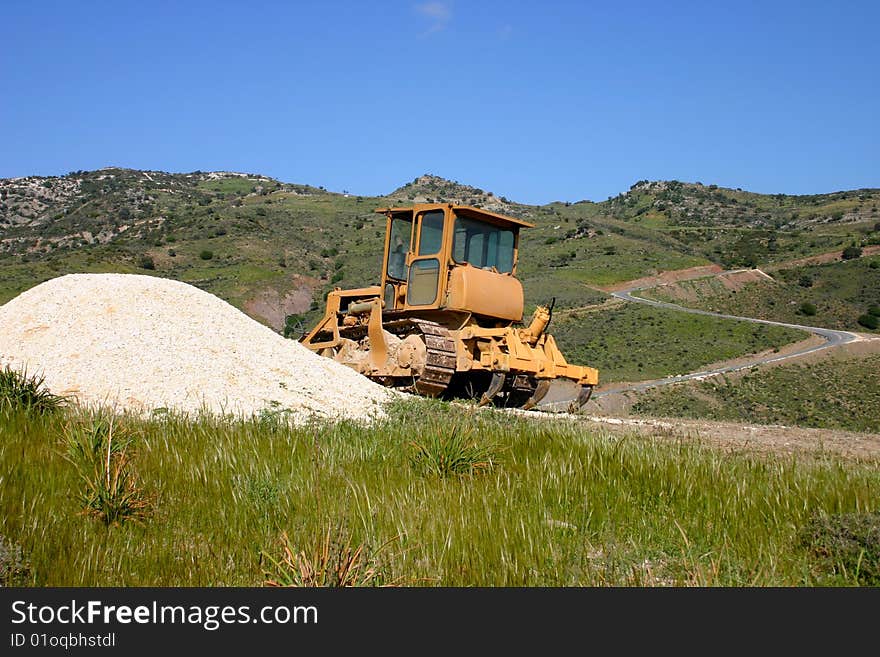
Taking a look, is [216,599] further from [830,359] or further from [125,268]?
[125,268]

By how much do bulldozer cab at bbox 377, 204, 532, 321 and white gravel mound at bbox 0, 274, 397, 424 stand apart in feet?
8.47

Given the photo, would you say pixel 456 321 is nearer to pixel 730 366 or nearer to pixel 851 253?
pixel 730 366

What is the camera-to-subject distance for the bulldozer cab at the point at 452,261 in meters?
15.4

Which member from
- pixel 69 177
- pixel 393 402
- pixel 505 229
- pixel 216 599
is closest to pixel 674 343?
pixel 505 229

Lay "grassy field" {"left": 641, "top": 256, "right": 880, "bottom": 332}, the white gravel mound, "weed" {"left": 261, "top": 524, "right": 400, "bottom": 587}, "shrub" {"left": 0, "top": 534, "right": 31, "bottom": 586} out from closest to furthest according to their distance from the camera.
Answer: "weed" {"left": 261, "top": 524, "right": 400, "bottom": 587}, "shrub" {"left": 0, "top": 534, "right": 31, "bottom": 586}, the white gravel mound, "grassy field" {"left": 641, "top": 256, "right": 880, "bottom": 332}

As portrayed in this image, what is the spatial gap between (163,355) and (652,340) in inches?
1237

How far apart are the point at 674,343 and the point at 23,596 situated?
→ 3786 centimetres

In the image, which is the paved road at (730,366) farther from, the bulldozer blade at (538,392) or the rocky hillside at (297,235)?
the rocky hillside at (297,235)

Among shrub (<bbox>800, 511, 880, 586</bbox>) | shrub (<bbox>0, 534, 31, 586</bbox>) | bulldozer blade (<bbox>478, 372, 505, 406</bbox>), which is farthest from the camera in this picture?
bulldozer blade (<bbox>478, 372, 505, 406</bbox>)

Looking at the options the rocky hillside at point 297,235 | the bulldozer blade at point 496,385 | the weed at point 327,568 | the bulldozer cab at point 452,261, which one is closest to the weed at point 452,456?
the weed at point 327,568

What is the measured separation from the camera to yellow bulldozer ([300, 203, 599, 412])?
14859mm

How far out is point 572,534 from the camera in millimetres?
5141

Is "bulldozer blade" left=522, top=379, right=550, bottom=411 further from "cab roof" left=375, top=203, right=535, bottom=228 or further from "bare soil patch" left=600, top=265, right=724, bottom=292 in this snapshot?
"bare soil patch" left=600, top=265, right=724, bottom=292

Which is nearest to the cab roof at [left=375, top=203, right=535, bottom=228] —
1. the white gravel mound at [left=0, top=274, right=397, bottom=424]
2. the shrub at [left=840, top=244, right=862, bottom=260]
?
the white gravel mound at [left=0, top=274, right=397, bottom=424]
